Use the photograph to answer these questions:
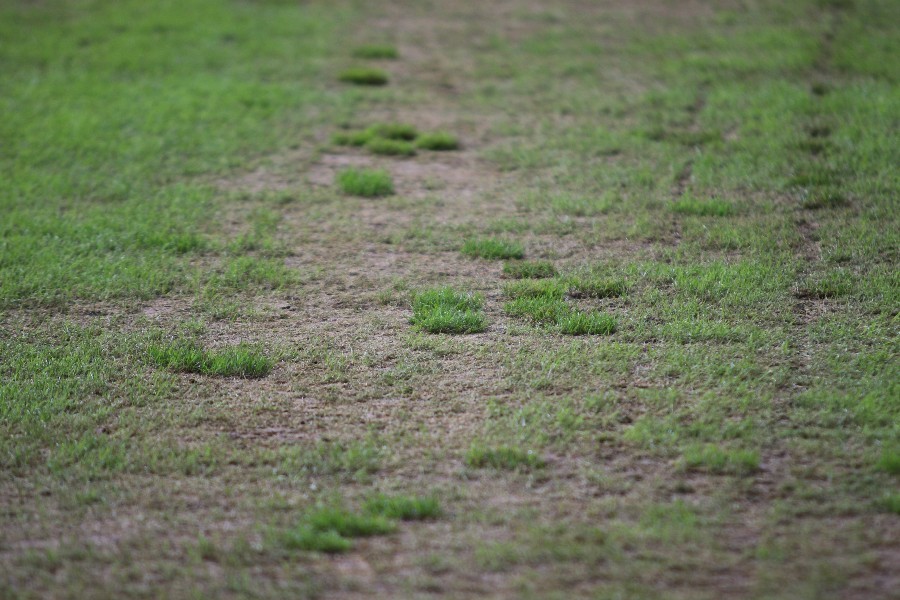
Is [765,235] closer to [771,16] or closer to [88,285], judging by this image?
[88,285]

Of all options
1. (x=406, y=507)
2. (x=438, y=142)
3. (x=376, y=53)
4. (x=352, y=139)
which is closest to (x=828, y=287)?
(x=406, y=507)

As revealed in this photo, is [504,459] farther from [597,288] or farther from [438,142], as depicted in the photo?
[438,142]

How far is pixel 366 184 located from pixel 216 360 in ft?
7.95

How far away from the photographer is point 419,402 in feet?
13.3

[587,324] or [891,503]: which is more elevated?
[587,324]

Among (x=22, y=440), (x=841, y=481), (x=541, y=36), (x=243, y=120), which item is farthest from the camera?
(x=541, y=36)

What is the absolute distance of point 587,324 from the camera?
4.58 meters

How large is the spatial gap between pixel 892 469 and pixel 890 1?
8165 millimetres

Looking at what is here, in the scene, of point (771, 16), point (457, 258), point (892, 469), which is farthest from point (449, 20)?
point (892, 469)

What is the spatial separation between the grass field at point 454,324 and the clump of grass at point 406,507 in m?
0.01

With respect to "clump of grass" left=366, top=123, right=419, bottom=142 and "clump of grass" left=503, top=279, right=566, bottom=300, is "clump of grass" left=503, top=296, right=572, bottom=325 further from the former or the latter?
"clump of grass" left=366, top=123, right=419, bottom=142

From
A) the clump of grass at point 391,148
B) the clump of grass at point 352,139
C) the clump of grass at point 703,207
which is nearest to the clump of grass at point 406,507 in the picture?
the clump of grass at point 703,207

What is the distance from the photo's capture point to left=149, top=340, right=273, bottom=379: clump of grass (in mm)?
4289

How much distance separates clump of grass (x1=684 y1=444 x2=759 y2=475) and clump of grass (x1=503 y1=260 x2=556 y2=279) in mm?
1772
